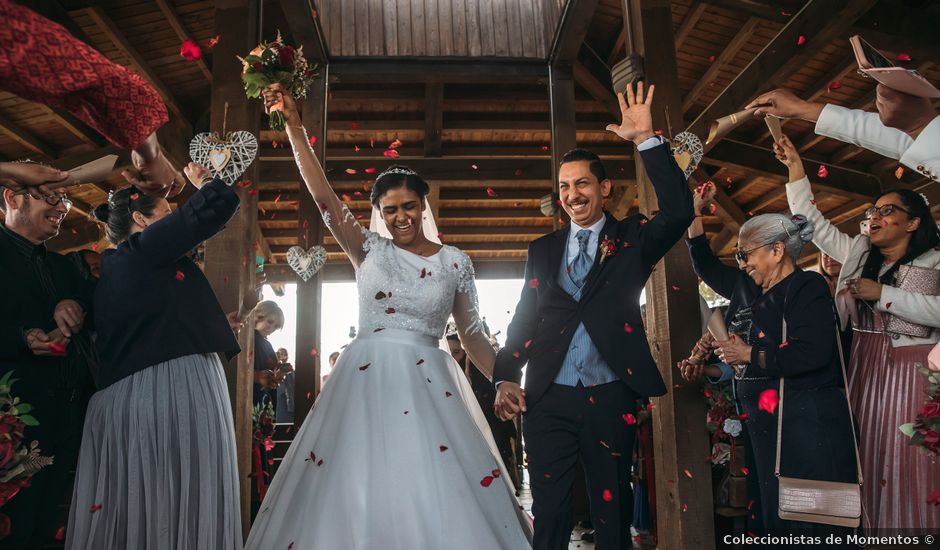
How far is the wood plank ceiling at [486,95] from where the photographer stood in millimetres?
5688

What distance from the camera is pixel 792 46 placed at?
5289mm

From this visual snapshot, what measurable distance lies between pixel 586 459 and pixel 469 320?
35.4 inches

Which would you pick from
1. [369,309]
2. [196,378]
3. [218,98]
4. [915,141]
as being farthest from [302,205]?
[915,141]

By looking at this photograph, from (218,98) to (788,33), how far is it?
4.31 meters

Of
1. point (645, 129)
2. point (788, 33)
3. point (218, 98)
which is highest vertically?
point (788, 33)

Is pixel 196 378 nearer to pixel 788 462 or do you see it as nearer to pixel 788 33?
pixel 788 462

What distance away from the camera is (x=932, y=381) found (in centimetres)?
231

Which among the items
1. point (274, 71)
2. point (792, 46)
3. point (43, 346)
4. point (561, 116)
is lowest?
point (43, 346)

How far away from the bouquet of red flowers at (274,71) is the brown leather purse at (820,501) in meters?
2.26

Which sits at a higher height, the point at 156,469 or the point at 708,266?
the point at 708,266

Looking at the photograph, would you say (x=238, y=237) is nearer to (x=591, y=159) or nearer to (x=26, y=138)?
(x=591, y=159)

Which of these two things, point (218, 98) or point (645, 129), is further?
point (218, 98)

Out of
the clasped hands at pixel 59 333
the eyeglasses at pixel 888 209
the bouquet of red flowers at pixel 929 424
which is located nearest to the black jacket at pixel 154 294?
the clasped hands at pixel 59 333

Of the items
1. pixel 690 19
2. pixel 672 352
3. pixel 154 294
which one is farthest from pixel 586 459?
pixel 690 19
